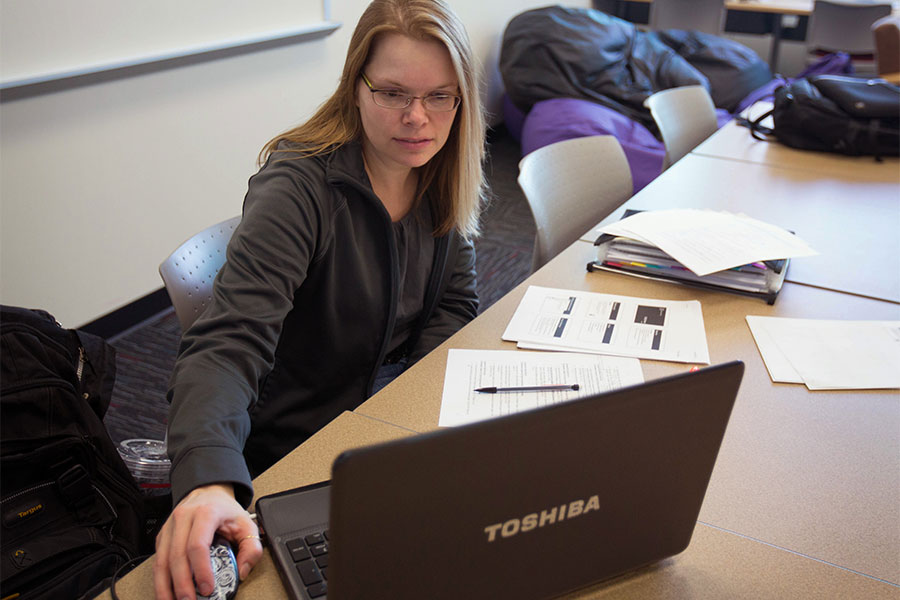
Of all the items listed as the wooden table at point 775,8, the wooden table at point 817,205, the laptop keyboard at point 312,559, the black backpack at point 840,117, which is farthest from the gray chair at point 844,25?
the laptop keyboard at point 312,559

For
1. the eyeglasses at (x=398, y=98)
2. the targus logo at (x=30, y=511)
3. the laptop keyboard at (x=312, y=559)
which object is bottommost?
the targus logo at (x=30, y=511)

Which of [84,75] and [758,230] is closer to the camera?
[758,230]

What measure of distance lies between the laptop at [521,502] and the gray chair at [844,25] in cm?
573

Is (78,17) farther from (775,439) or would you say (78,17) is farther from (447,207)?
(775,439)

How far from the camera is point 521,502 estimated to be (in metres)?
0.66

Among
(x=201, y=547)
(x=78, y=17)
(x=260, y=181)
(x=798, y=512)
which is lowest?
(x=798, y=512)

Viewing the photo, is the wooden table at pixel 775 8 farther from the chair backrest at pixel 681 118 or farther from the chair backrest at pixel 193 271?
the chair backrest at pixel 193 271

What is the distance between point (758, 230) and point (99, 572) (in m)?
1.43

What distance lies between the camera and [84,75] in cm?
231

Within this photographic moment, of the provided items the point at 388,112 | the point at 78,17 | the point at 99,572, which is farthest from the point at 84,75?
the point at 99,572

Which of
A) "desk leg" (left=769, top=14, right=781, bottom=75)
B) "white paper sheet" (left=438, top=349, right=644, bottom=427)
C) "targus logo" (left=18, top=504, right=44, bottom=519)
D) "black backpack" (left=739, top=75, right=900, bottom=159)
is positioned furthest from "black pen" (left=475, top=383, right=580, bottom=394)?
"desk leg" (left=769, top=14, right=781, bottom=75)

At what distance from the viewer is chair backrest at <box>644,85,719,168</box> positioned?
2.67 metres

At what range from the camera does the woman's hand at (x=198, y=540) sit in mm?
728

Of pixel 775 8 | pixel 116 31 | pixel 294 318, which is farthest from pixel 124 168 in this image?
pixel 775 8
